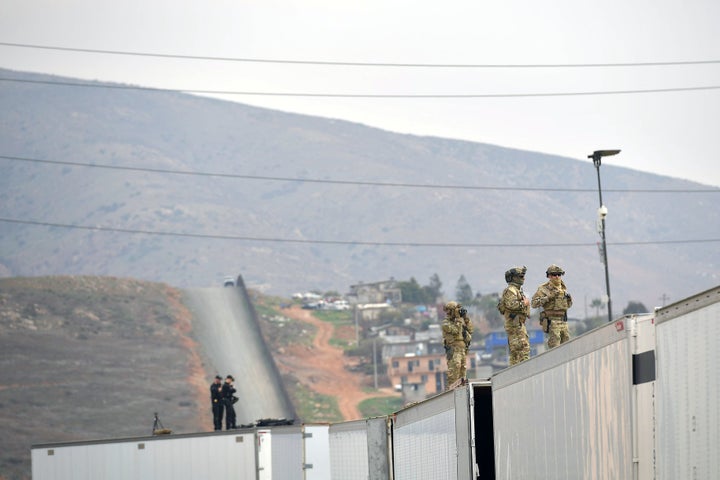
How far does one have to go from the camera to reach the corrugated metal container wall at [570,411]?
15.4 m

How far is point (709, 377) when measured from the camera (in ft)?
44.5

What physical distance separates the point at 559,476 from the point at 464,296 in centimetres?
17878

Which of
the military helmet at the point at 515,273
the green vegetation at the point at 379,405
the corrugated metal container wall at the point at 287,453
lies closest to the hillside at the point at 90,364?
the green vegetation at the point at 379,405

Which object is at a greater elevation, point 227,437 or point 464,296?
point 464,296

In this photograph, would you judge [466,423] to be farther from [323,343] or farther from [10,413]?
[323,343]

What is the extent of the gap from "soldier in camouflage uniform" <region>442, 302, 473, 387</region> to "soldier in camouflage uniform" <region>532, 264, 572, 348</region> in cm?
224

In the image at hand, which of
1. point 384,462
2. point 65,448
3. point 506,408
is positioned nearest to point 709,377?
point 506,408

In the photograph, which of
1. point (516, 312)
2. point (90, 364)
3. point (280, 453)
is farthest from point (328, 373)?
point (516, 312)

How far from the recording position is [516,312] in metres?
23.8

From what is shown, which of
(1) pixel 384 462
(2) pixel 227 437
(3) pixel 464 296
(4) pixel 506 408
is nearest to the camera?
(4) pixel 506 408

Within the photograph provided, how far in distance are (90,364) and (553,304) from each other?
305 ft

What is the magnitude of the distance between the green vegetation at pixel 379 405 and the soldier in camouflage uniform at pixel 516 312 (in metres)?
89.0

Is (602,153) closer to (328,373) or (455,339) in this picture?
(455,339)

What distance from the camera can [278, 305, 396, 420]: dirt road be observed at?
11644 cm
